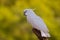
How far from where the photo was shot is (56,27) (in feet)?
7.93

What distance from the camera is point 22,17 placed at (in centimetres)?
234

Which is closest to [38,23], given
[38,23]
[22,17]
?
[38,23]

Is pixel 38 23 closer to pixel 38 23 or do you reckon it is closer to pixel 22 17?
pixel 38 23

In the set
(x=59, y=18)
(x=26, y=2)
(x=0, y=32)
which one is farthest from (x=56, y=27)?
(x=0, y=32)

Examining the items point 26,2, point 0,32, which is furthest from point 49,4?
point 0,32

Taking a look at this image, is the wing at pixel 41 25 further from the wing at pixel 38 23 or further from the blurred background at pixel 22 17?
the blurred background at pixel 22 17

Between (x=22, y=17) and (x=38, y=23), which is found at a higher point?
(x=22, y=17)

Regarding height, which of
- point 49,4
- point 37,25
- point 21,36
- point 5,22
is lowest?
point 37,25

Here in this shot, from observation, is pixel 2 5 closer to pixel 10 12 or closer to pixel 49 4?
pixel 10 12

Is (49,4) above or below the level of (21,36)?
above

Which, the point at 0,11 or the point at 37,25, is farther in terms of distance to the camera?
the point at 0,11

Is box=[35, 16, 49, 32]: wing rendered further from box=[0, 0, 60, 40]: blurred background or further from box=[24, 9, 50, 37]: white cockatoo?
box=[0, 0, 60, 40]: blurred background

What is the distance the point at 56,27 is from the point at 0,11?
628 mm

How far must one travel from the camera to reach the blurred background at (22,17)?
2363 mm
